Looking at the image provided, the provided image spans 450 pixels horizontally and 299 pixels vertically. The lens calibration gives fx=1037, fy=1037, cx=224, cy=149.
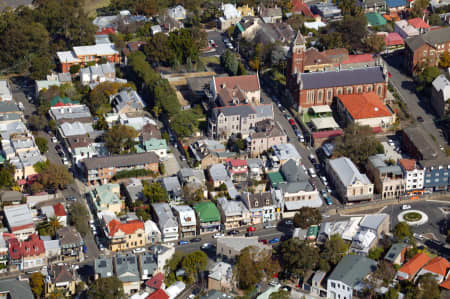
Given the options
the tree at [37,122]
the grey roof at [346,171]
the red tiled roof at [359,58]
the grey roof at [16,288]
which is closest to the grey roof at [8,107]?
the tree at [37,122]

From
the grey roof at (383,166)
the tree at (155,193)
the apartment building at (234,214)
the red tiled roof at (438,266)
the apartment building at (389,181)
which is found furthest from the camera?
the grey roof at (383,166)

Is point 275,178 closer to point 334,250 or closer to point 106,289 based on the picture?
point 334,250

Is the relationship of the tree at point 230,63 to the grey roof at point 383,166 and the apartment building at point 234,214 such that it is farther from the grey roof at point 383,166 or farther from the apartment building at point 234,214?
the apartment building at point 234,214

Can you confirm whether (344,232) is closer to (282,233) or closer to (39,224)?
(282,233)

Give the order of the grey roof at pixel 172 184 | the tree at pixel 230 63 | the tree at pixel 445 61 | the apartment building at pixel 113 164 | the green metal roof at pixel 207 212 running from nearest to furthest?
the green metal roof at pixel 207 212
the grey roof at pixel 172 184
the apartment building at pixel 113 164
the tree at pixel 445 61
the tree at pixel 230 63

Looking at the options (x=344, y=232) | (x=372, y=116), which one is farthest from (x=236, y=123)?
(x=344, y=232)

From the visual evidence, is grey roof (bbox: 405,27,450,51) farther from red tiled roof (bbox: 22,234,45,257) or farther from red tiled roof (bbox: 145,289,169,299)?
red tiled roof (bbox: 22,234,45,257)

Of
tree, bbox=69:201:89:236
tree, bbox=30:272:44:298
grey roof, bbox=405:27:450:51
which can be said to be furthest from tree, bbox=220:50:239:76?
tree, bbox=30:272:44:298

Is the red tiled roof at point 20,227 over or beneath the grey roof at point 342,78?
beneath
